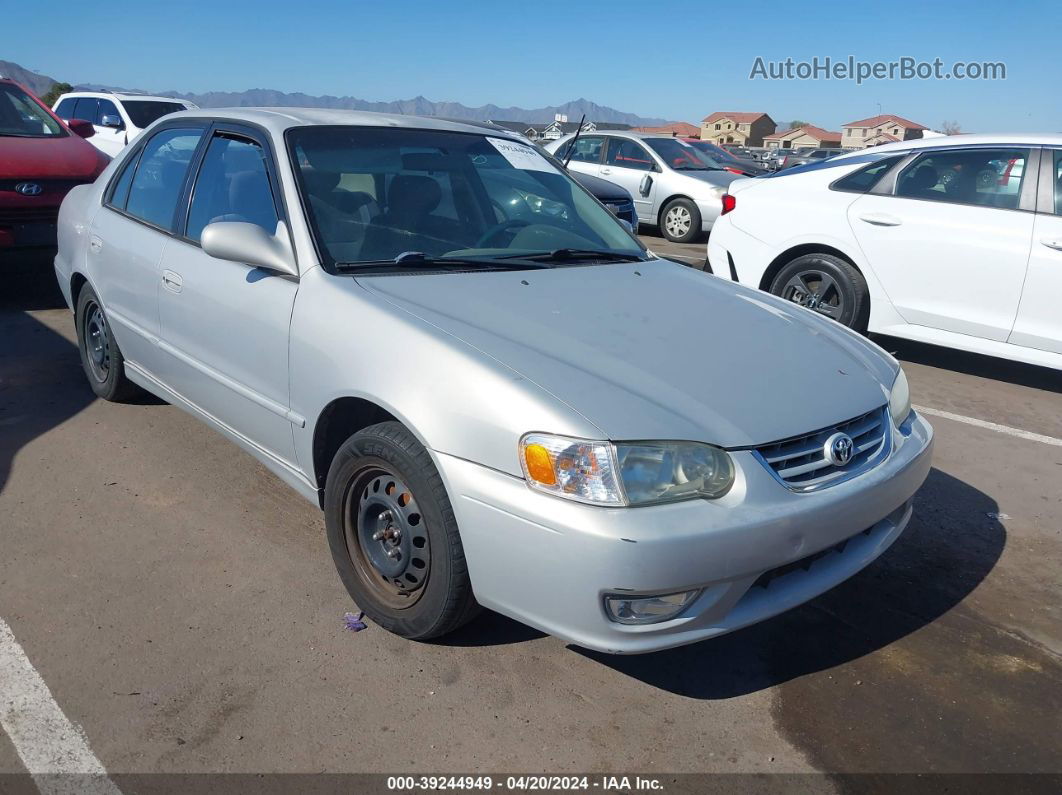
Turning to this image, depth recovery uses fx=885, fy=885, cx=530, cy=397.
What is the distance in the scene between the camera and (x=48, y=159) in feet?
23.1

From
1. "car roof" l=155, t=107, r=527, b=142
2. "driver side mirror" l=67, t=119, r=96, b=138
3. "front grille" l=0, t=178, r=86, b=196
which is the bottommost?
"front grille" l=0, t=178, r=86, b=196

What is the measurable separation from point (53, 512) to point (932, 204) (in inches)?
213

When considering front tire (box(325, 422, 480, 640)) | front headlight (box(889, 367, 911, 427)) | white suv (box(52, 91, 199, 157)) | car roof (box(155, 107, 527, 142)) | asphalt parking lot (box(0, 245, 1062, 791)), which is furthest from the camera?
white suv (box(52, 91, 199, 157))

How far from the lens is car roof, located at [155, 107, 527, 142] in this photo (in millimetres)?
3514

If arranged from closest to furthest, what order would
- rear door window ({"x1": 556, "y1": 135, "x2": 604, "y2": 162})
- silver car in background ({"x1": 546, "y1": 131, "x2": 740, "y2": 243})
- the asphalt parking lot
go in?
1. the asphalt parking lot
2. silver car in background ({"x1": 546, "y1": 131, "x2": 740, "y2": 243})
3. rear door window ({"x1": 556, "y1": 135, "x2": 604, "y2": 162})

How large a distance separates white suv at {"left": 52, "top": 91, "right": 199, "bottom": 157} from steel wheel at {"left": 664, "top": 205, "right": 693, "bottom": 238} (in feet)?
24.3

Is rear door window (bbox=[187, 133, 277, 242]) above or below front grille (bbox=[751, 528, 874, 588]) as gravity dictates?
above

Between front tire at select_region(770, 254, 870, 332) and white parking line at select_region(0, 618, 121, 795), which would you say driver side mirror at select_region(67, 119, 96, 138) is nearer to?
front tire at select_region(770, 254, 870, 332)

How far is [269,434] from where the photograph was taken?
3.23 meters

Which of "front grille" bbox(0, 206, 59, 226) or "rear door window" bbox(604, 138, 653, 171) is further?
"rear door window" bbox(604, 138, 653, 171)

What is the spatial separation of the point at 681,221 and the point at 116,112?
8.65m

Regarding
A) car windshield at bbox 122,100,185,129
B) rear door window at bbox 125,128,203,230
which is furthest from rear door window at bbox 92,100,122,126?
rear door window at bbox 125,128,203,230

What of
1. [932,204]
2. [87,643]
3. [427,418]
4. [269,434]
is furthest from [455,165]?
[932,204]

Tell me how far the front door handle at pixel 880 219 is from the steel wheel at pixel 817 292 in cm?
45
